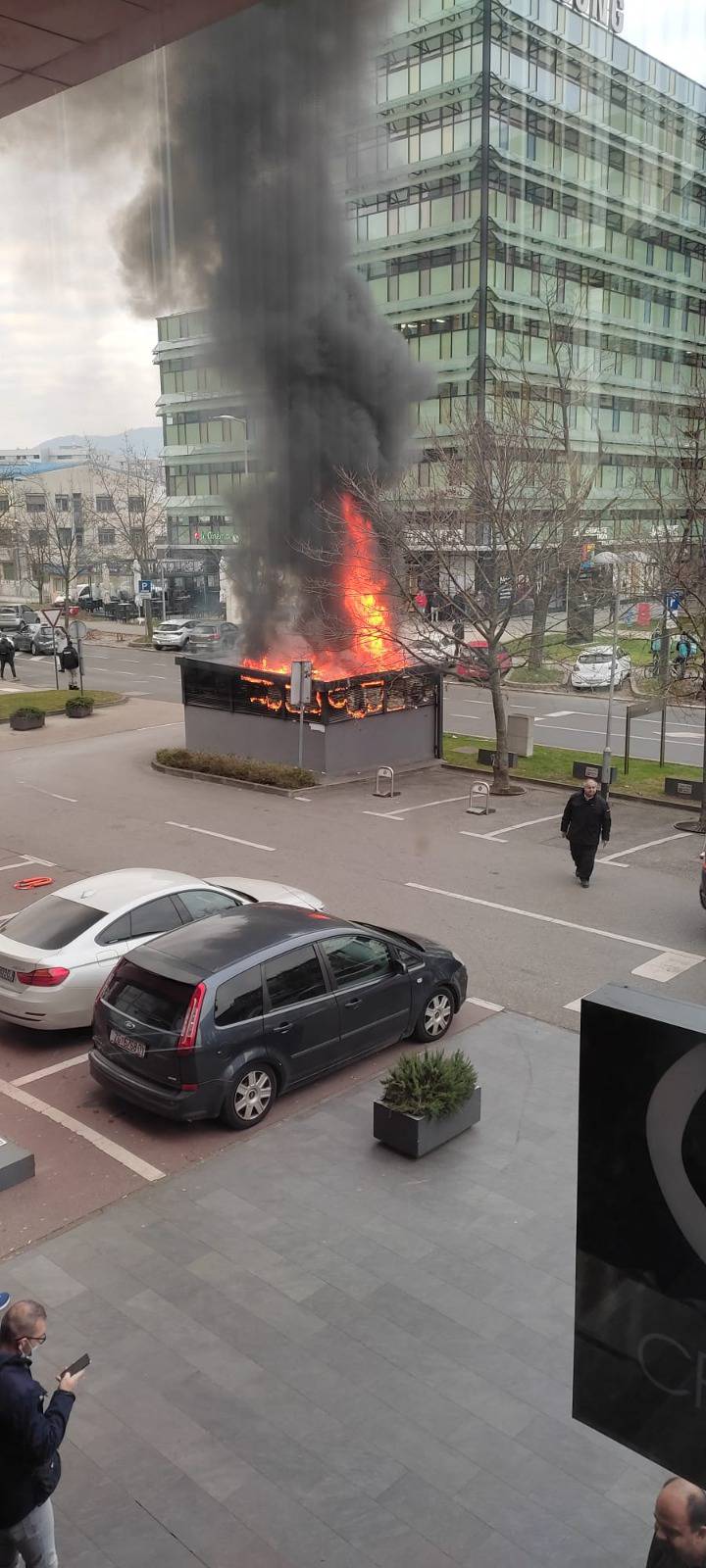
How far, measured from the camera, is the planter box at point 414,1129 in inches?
288

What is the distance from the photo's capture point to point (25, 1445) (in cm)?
377

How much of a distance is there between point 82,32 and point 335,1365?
7371 millimetres

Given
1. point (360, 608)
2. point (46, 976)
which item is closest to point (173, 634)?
point (360, 608)

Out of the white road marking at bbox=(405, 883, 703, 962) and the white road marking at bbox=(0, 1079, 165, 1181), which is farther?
the white road marking at bbox=(405, 883, 703, 962)

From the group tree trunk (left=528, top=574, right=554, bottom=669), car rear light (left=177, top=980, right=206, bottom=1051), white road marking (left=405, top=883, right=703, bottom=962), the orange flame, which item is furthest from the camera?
the orange flame

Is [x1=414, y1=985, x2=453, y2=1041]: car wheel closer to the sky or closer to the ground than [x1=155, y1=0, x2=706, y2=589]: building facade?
closer to the ground

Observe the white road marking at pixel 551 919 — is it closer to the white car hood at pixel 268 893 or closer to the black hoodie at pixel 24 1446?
the white car hood at pixel 268 893

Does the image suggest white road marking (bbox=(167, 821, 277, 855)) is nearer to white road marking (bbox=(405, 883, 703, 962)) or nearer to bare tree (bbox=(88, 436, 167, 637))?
white road marking (bbox=(405, 883, 703, 962))

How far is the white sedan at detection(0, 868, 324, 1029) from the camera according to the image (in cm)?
917

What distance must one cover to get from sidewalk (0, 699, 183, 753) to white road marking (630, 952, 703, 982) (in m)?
15.1

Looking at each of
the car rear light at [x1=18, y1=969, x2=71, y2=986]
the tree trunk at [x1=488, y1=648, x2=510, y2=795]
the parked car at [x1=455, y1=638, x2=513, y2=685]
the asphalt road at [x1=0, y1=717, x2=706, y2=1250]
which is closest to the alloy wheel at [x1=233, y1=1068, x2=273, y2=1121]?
the asphalt road at [x1=0, y1=717, x2=706, y2=1250]

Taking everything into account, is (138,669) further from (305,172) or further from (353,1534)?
(353,1534)

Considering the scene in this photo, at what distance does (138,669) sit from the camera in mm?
39031

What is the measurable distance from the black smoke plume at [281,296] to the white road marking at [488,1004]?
14.6 m
